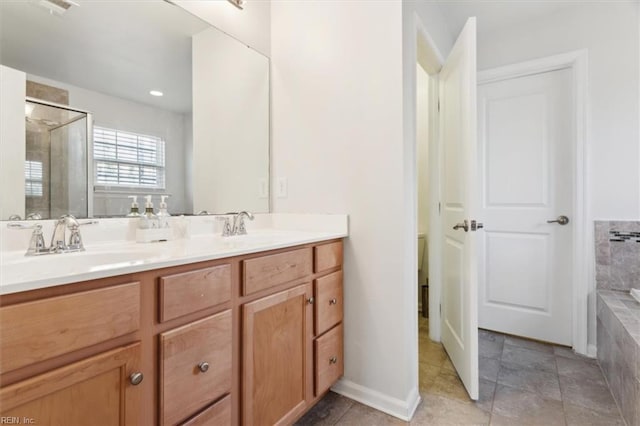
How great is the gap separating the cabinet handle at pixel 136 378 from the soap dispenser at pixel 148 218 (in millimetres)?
641

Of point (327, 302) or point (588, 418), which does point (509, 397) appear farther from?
point (327, 302)

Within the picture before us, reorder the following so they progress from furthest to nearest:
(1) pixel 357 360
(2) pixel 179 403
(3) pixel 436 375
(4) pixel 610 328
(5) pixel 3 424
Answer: (3) pixel 436 375 → (4) pixel 610 328 → (1) pixel 357 360 → (2) pixel 179 403 → (5) pixel 3 424

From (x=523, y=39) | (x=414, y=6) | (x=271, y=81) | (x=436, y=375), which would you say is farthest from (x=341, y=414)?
(x=523, y=39)

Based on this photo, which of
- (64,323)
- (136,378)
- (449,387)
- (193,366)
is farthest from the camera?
(449,387)

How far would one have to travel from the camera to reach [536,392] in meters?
1.64

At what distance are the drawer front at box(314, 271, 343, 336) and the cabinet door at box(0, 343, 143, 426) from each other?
78 cm

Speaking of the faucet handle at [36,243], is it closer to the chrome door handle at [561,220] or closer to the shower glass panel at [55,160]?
the shower glass panel at [55,160]

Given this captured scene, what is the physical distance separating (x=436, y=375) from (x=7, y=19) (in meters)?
2.47

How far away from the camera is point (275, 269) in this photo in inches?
46.4

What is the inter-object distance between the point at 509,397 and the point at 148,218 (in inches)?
77.3

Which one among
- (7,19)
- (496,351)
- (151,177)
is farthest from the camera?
(496,351)

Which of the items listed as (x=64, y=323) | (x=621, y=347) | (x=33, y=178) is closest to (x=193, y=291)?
(x=64, y=323)

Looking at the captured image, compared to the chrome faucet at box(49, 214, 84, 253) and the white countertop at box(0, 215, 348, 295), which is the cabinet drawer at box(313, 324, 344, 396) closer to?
the white countertop at box(0, 215, 348, 295)

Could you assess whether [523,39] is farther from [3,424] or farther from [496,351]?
[3,424]
